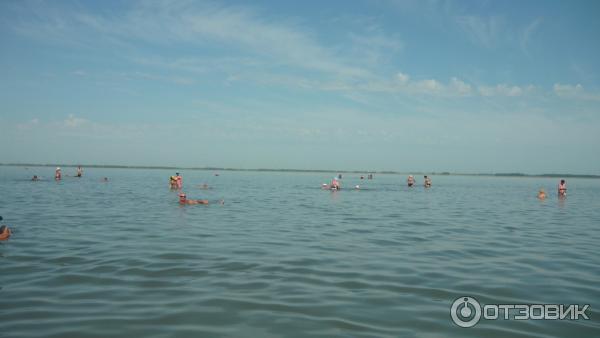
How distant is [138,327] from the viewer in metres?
7.74

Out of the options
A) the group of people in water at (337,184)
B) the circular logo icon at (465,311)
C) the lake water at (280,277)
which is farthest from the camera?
the group of people in water at (337,184)

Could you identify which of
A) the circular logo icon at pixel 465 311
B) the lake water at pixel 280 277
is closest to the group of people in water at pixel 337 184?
the lake water at pixel 280 277

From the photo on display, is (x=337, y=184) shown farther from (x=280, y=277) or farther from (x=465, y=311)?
(x=465, y=311)

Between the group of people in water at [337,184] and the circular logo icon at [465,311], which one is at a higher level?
the group of people in water at [337,184]

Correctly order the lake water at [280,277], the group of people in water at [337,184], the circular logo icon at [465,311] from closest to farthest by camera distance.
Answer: the lake water at [280,277]
the circular logo icon at [465,311]
the group of people in water at [337,184]

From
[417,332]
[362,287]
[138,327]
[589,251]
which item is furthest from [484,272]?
[138,327]

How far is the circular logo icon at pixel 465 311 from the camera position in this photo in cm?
A: 846

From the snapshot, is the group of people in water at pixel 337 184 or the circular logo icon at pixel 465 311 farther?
the group of people in water at pixel 337 184

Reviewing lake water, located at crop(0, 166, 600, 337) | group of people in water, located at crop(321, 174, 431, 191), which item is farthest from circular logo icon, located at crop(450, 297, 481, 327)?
group of people in water, located at crop(321, 174, 431, 191)

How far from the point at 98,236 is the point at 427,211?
21.1 m

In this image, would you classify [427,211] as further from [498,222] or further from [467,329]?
[467,329]

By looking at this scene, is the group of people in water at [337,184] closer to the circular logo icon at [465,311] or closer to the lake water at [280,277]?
the lake water at [280,277]

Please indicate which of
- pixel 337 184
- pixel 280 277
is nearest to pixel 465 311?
pixel 280 277

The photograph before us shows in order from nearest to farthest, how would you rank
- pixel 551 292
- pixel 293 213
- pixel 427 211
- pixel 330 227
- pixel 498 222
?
1. pixel 551 292
2. pixel 330 227
3. pixel 498 222
4. pixel 293 213
5. pixel 427 211
